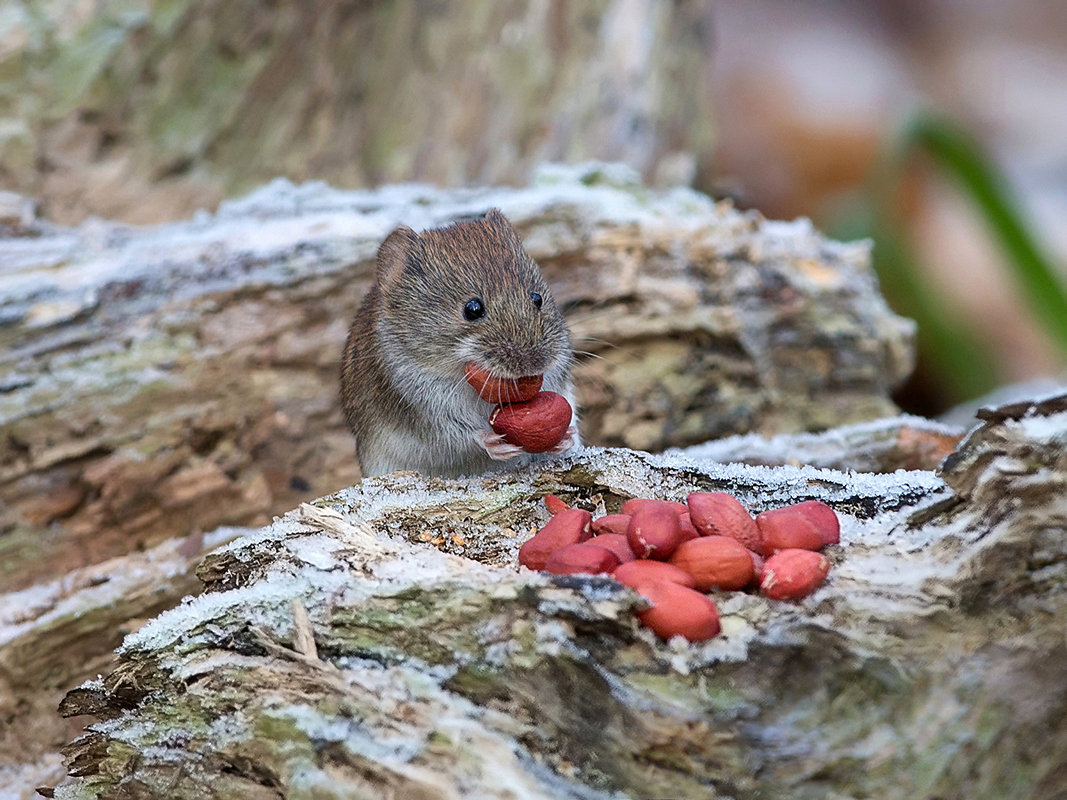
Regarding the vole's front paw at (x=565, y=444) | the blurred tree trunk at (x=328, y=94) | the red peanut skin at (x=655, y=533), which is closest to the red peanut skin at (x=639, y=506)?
the red peanut skin at (x=655, y=533)

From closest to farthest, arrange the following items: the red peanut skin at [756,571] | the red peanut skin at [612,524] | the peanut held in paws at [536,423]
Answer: the red peanut skin at [756,571] → the red peanut skin at [612,524] → the peanut held in paws at [536,423]

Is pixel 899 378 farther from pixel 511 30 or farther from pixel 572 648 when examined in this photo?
pixel 572 648

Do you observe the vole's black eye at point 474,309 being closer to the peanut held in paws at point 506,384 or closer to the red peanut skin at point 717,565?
the peanut held in paws at point 506,384

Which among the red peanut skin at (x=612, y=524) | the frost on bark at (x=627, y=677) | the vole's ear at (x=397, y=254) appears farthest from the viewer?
the vole's ear at (x=397, y=254)

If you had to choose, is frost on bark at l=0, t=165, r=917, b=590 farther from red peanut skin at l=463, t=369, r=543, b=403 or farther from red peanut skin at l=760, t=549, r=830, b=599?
red peanut skin at l=760, t=549, r=830, b=599

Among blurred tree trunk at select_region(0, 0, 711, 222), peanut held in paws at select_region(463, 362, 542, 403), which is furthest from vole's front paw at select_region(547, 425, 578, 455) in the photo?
blurred tree trunk at select_region(0, 0, 711, 222)

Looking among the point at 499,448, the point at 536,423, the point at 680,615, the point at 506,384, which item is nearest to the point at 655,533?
the point at 680,615

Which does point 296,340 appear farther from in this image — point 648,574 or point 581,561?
point 648,574
